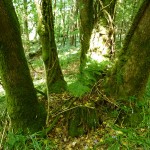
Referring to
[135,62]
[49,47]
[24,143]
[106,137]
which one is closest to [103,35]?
[49,47]

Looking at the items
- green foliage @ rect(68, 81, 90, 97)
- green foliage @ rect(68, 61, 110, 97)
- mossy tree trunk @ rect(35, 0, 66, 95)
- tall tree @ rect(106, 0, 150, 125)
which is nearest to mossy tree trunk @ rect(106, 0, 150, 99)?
tall tree @ rect(106, 0, 150, 125)

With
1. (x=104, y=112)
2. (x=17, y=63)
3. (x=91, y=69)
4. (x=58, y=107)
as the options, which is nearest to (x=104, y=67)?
(x=91, y=69)

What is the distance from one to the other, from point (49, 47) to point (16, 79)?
5.10 ft

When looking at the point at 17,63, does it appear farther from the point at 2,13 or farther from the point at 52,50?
the point at 52,50

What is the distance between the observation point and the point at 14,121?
3.44 m

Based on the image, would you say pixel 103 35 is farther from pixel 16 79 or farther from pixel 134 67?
pixel 16 79

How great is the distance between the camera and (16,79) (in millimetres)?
3143

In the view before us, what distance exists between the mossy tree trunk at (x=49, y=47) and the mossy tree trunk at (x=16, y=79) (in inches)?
32.8

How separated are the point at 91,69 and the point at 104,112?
0.76m

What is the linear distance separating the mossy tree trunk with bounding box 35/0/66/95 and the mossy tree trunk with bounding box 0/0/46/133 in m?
0.83

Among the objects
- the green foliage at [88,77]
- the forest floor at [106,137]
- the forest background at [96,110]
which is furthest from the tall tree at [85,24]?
the forest floor at [106,137]

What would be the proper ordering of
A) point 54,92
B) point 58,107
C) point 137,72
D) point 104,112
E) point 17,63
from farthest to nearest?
point 54,92 < point 58,107 < point 104,112 < point 137,72 < point 17,63

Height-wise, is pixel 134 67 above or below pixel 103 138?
above

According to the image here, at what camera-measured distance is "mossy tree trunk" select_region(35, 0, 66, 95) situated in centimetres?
436
